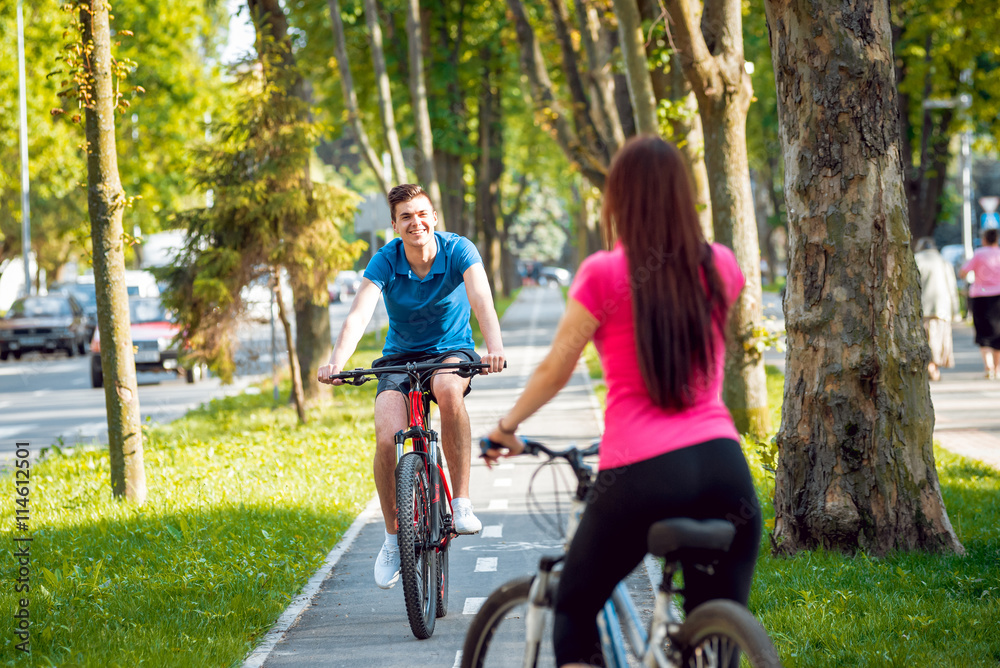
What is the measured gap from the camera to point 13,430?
1455 cm

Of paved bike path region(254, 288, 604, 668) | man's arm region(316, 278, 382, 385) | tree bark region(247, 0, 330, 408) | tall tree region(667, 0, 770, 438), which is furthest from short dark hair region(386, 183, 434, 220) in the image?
tree bark region(247, 0, 330, 408)

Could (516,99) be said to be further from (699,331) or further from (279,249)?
(699,331)

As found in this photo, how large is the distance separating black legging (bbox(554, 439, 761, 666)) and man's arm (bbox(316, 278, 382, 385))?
2229 mm

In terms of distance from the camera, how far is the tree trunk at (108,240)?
7.77 metres

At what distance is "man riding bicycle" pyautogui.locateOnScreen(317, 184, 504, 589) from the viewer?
5121 millimetres

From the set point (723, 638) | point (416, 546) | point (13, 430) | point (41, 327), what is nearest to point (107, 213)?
point (416, 546)

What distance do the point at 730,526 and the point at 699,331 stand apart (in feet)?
1.59

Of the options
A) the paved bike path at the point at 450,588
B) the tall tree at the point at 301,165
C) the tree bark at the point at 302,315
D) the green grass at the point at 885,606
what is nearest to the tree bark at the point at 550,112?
the tree bark at the point at 302,315

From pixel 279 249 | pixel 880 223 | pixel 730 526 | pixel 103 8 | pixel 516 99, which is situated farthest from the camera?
pixel 516 99

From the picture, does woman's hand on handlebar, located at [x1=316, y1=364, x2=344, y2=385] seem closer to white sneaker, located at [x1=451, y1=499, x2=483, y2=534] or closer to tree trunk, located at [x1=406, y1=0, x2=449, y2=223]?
white sneaker, located at [x1=451, y1=499, x2=483, y2=534]

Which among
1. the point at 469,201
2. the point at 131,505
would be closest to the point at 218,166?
the point at 131,505

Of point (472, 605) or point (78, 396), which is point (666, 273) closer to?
point (472, 605)

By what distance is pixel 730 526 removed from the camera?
2730 millimetres

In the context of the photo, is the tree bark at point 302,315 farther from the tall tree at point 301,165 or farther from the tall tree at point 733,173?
the tall tree at point 733,173
